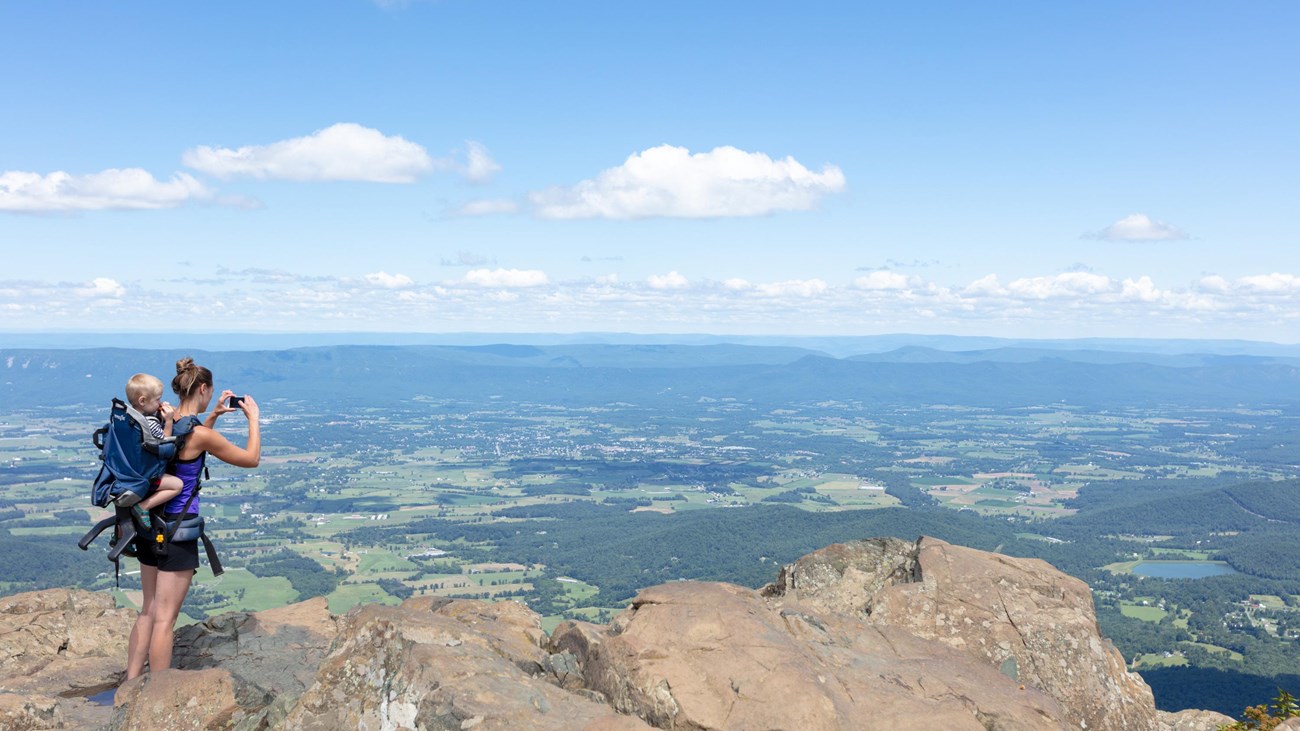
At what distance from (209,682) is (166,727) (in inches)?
32.3

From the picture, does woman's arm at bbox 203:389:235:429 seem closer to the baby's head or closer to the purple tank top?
the purple tank top

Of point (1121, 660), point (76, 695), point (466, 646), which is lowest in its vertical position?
point (76, 695)

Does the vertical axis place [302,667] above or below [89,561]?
above

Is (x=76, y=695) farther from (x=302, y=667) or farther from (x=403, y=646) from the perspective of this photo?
(x=403, y=646)

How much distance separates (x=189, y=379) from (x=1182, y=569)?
218m

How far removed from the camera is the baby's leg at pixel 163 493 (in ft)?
45.4

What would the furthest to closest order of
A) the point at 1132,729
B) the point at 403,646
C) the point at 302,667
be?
the point at 302,667
the point at 1132,729
the point at 403,646

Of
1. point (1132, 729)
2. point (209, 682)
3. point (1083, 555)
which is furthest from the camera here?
point (1083, 555)

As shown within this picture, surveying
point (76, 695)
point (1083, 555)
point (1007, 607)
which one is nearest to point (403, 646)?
point (76, 695)

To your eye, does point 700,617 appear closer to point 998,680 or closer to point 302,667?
point 998,680

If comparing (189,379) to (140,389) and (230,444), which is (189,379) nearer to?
(140,389)

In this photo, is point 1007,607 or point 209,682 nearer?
point 209,682

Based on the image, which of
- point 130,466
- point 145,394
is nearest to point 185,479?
point 130,466

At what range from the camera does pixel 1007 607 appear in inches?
653
